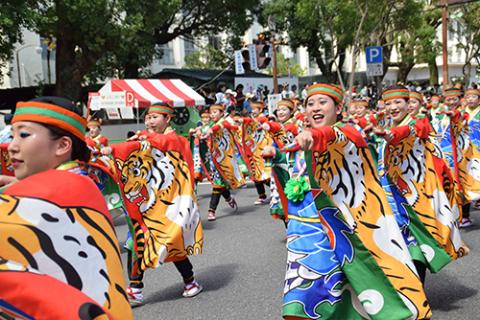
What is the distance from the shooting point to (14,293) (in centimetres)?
155

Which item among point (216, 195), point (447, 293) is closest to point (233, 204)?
point (216, 195)

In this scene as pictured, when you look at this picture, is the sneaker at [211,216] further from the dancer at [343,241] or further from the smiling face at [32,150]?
the smiling face at [32,150]

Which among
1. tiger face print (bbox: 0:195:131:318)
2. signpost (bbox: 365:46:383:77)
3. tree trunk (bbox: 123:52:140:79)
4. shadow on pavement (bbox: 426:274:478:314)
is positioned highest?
tree trunk (bbox: 123:52:140:79)

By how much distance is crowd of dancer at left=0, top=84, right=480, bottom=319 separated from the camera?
1.84 metres

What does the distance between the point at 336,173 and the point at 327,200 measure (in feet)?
0.71

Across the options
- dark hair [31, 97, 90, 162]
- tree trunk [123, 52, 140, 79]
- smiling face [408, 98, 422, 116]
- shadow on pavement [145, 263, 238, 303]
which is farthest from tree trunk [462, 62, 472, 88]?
dark hair [31, 97, 90, 162]

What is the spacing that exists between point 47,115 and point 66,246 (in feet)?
1.77

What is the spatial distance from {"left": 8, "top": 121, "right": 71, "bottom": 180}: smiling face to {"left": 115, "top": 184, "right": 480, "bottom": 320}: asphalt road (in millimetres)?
2725

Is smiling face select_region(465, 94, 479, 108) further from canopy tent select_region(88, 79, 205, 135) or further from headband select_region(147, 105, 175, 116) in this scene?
canopy tent select_region(88, 79, 205, 135)

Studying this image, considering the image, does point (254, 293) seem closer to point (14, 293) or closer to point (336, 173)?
point (336, 173)

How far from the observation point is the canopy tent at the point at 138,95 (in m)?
15.2

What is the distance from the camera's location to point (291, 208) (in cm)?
358

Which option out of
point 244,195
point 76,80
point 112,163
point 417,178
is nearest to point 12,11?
point 76,80

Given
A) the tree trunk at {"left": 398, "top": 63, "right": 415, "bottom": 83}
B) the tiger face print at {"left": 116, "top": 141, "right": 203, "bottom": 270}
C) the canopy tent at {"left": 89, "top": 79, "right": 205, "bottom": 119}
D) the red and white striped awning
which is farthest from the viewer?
the tree trunk at {"left": 398, "top": 63, "right": 415, "bottom": 83}
